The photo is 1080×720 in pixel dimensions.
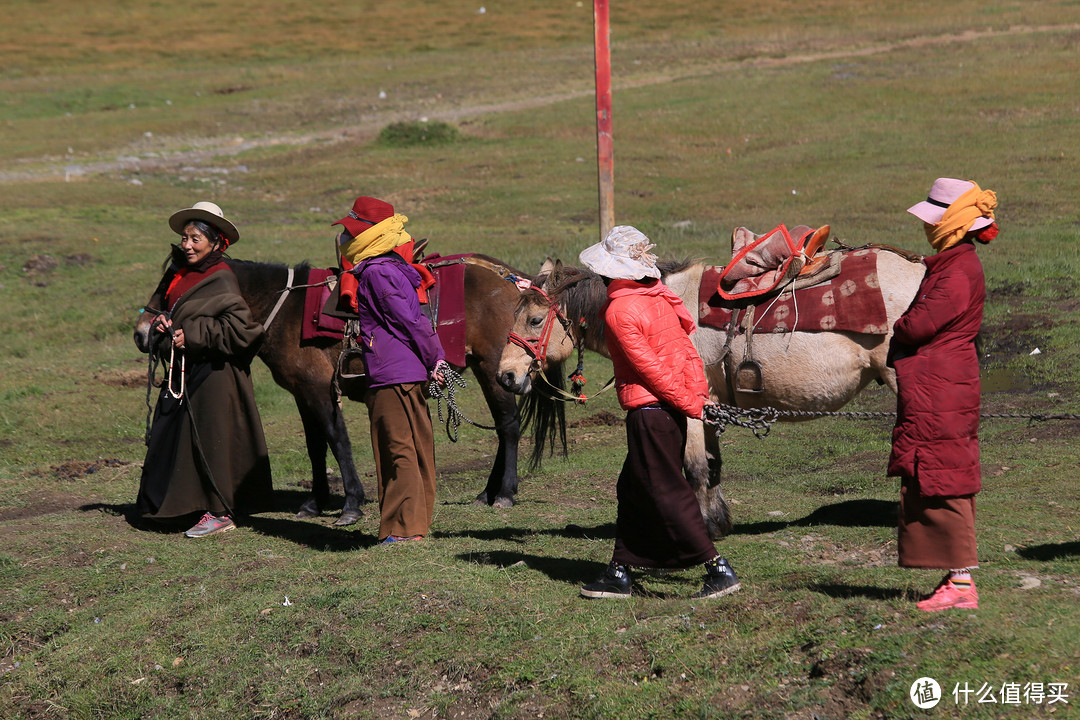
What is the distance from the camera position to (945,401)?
4.42 meters

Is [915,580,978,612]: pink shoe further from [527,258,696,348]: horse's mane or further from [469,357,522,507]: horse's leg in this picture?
[469,357,522,507]: horse's leg

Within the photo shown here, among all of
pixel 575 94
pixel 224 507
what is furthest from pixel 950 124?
pixel 224 507

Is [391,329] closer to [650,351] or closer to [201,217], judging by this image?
[201,217]

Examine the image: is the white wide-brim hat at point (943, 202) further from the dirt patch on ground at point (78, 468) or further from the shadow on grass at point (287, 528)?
the dirt patch on ground at point (78, 468)

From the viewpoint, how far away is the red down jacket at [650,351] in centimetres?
477

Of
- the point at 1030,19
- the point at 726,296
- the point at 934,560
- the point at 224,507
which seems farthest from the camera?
the point at 1030,19

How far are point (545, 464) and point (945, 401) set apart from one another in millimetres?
5160

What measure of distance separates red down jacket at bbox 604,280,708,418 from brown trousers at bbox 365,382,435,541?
1.69 metres

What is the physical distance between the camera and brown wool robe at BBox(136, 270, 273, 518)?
21.9 ft

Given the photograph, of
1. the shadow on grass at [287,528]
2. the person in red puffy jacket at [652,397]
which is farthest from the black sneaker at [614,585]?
the shadow on grass at [287,528]

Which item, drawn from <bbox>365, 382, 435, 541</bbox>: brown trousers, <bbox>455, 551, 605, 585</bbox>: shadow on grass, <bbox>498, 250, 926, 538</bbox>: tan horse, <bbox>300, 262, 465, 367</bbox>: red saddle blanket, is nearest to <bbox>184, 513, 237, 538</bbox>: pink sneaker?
<bbox>365, 382, 435, 541</bbox>: brown trousers

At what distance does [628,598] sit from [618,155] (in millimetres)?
20077

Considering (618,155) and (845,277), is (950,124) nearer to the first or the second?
(618,155)

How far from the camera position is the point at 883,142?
22672 mm
